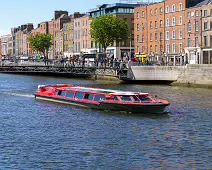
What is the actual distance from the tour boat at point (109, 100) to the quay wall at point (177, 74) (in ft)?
80.7

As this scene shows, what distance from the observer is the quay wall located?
7475 centimetres

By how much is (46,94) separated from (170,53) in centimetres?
5130

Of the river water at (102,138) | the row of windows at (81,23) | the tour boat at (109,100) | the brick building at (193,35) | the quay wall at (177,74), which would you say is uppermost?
the row of windows at (81,23)

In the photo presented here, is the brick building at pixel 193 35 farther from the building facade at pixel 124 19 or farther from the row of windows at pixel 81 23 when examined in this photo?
the row of windows at pixel 81 23

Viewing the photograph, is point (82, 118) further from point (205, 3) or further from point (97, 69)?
point (205, 3)

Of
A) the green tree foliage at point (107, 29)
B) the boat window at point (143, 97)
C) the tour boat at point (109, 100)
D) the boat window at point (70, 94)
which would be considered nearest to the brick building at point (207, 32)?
the green tree foliage at point (107, 29)

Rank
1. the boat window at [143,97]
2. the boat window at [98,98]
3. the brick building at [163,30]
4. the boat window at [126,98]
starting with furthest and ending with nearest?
1. the brick building at [163,30]
2. the boat window at [98,98]
3. the boat window at [126,98]
4. the boat window at [143,97]

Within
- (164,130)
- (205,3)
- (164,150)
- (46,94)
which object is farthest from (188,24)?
(164,150)

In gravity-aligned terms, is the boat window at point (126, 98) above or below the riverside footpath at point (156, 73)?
below

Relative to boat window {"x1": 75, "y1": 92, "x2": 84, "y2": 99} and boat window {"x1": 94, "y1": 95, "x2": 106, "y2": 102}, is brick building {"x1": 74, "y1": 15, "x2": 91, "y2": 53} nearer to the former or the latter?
boat window {"x1": 75, "y1": 92, "x2": 84, "y2": 99}

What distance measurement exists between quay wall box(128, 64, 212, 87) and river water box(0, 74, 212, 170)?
22692 mm

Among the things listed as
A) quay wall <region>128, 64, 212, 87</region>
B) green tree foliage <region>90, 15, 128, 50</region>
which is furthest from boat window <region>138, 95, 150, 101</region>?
green tree foliage <region>90, 15, 128, 50</region>

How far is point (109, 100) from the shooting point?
4816cm

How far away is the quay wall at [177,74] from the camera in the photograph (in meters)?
74.8
